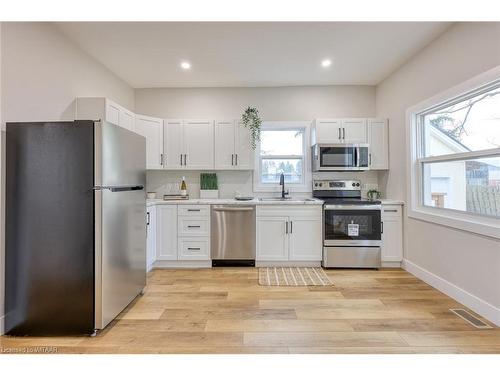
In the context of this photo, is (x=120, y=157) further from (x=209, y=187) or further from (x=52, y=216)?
(x=209, y=187)

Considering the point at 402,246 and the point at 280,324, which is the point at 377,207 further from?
the point at 280,324

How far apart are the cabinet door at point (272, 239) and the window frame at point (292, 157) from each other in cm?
75

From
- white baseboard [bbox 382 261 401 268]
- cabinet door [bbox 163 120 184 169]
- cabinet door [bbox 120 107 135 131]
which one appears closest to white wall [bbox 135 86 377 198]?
cabinet door [bbox 163 120 184 169]

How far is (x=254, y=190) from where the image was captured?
14.1ft

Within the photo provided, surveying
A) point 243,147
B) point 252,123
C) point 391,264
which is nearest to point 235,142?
point 243,147

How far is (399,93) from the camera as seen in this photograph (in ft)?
11.8

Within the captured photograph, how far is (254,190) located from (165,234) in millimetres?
1480

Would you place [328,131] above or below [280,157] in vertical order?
above

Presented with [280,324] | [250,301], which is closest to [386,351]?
[280,324]

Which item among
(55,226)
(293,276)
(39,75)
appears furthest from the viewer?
(293,276)

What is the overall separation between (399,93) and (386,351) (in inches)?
123

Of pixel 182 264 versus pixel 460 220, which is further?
pixel 182 264

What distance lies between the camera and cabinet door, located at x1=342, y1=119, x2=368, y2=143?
394cm

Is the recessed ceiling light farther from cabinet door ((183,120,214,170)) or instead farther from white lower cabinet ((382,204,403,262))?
white lower cabinet ((382,204,403,262))
